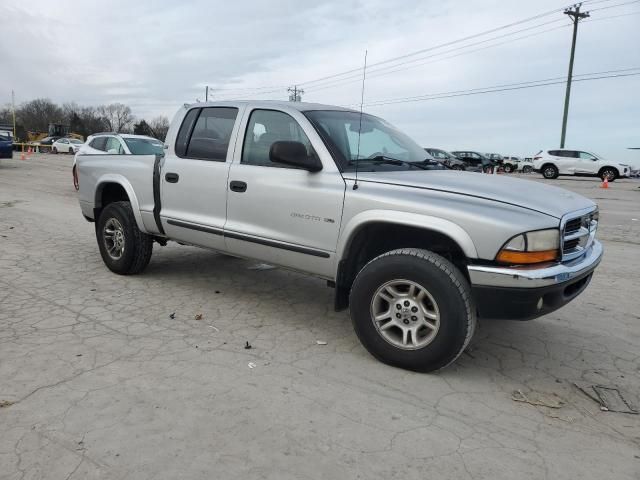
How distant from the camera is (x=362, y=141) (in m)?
4.18

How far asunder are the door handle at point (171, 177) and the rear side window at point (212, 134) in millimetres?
219

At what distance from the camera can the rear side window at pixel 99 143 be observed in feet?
44.1

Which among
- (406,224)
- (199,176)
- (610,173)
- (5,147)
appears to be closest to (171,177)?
(199,176)

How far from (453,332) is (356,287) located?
28.5 inches

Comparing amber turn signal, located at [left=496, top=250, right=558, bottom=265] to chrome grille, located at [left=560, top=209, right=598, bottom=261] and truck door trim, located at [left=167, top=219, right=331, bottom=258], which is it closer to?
chrome grille, located at [left=560, top=209, right=598, bottom=261]

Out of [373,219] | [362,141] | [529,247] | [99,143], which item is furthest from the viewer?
[99,143]

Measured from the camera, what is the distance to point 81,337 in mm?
3852

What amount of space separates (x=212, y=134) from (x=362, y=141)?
142cm

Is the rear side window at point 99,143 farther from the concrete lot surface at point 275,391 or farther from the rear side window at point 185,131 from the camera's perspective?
the rear side window at point 185,131

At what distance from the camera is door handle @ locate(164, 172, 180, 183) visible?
4.79 m

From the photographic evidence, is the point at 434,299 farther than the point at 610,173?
No

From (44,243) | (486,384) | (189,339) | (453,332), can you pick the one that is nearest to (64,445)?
(189,339)

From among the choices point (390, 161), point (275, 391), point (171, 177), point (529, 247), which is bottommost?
point (275, 391)

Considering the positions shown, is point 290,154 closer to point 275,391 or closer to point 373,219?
point 373,219
